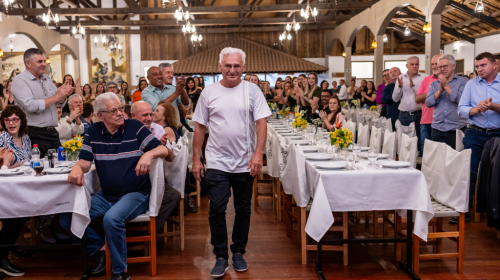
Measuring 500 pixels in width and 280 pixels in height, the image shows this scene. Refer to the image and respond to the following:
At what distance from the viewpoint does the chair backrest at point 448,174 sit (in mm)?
3199

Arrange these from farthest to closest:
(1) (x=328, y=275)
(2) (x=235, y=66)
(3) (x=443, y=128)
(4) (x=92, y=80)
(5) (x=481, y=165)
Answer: (4) (x=92, y=80) < (3) (x=443, y=128) < (5) (x=481, y=165) < (1) (x=328, y=275) < (2) (x=235, y=66)

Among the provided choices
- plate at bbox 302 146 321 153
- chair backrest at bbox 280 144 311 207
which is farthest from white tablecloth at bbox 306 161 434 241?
plate at bbox 302 146 321 153

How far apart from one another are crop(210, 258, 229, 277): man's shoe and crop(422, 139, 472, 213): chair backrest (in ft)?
5.49

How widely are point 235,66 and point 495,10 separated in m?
13.8

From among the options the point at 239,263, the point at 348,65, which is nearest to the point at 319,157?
the point at 239,263

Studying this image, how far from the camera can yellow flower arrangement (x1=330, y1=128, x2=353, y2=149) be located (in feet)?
12.8

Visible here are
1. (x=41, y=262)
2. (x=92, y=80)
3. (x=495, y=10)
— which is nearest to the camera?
(x=41, y=262)

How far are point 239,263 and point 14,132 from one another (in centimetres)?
213

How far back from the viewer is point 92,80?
19.2 m

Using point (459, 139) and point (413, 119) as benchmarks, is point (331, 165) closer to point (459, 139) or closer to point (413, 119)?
point (459, 139)

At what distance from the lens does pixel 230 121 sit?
126 inches

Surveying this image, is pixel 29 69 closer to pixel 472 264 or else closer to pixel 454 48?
pixel 472 264

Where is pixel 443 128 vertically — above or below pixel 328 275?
above

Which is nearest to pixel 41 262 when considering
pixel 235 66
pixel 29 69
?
pixel 29 69
